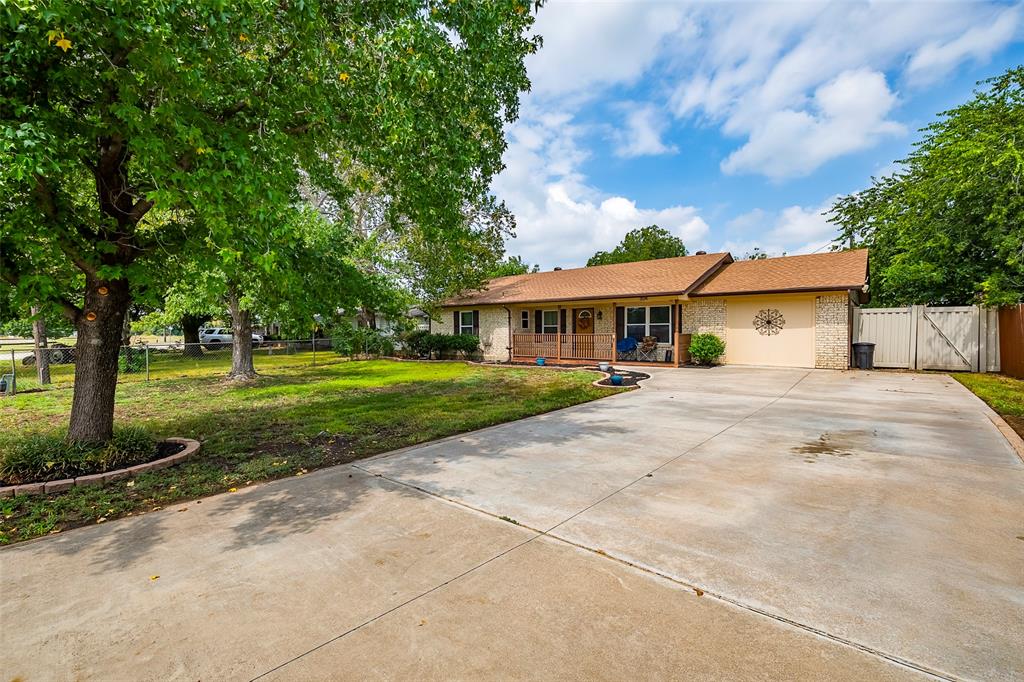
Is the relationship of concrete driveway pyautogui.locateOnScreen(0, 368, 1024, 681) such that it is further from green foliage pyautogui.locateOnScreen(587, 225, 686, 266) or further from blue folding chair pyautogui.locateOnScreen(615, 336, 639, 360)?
green foliage pyautogui.locateOnScreen(587, 225, 686, 266)

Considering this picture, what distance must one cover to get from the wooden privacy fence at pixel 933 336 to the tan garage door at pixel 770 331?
70.7 inches

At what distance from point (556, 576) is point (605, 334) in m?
15.2

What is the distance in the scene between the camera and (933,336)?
14.0 metres

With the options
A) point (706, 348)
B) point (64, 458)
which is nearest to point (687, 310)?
point (706, 348)

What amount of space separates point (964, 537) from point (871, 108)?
1429 cm

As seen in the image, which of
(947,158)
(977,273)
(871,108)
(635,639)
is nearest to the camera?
(635,639)

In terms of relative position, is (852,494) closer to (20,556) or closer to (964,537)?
(964,537)

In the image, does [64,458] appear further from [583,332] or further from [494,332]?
[494,332]

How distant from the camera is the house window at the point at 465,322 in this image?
866 inches

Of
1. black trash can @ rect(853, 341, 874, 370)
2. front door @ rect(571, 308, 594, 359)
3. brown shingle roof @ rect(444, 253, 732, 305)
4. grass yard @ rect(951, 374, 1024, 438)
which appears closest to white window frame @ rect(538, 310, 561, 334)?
front door @ rect(571, 308, 594, 359)

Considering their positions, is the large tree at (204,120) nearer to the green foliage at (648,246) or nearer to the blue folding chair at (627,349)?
the blue folding chair at (627,349)

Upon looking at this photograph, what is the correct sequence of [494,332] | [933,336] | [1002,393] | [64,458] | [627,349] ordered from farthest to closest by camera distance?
[494,332] < [627,349] < [933,336] < [1002,393] < [64,458]

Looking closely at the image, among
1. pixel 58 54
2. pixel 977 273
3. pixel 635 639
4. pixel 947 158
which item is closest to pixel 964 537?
pixel 635 639

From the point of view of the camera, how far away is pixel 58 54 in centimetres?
376
